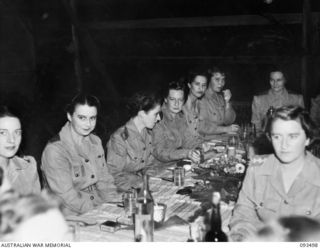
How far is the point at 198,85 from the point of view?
11.3 ft

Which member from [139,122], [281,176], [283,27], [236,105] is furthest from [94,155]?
[283,27]

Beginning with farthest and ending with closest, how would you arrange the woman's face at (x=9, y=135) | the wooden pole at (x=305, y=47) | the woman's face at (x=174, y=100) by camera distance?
the wooden pole at (x=305, y=47) → the woman's face at (x=174, y=100) → the woman's face at (x=9, y=135)

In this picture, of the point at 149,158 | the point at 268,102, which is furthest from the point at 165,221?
the point at 268,102

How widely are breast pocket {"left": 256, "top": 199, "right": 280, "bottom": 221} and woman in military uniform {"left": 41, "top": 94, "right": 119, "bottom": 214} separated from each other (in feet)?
2.42

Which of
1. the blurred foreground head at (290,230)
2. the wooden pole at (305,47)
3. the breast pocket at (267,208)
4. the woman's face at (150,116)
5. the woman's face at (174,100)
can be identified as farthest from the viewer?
the wooden pole at (305,47)

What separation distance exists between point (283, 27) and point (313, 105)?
1.40m

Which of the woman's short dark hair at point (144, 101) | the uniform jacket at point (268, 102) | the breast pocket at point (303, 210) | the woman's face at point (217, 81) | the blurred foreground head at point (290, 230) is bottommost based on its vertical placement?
the blurred foreground head at point (290, 230)

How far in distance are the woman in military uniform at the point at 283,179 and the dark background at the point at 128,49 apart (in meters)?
2.62

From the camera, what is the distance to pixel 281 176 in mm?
1580

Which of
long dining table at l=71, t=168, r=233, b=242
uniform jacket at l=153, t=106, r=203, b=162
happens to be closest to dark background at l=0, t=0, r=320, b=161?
uniform jacket at l=153, t=106, r=203, b=162

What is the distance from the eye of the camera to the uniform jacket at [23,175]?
6.11 ft

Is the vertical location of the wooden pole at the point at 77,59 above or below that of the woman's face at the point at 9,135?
above

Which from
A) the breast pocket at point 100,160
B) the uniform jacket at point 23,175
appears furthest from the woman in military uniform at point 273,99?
the uniform jacket at point 23,175

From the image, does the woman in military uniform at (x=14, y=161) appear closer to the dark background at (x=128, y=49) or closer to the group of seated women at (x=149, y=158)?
the group of seated women at (x=149, y=158)
